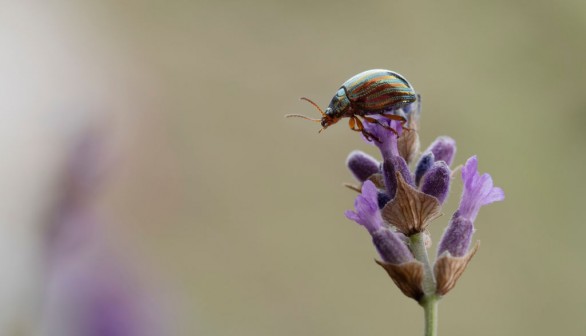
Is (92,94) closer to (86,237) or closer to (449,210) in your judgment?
(449,210)

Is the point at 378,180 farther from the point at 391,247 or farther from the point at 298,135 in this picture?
the point at 298,135

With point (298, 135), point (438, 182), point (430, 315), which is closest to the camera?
point (430, 315)

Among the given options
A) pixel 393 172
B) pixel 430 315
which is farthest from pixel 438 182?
pixel 430 315

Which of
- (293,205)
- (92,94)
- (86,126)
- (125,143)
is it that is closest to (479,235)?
(293,205)

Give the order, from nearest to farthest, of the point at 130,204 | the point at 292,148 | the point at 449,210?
the point at 449,210 → the point at 130,204 → the point at 292,148

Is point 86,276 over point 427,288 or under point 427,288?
over

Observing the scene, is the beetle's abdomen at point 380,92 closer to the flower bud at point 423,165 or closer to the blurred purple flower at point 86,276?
the flower bud at point 423,165

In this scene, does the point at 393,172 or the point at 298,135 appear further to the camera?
the point at 298,135
